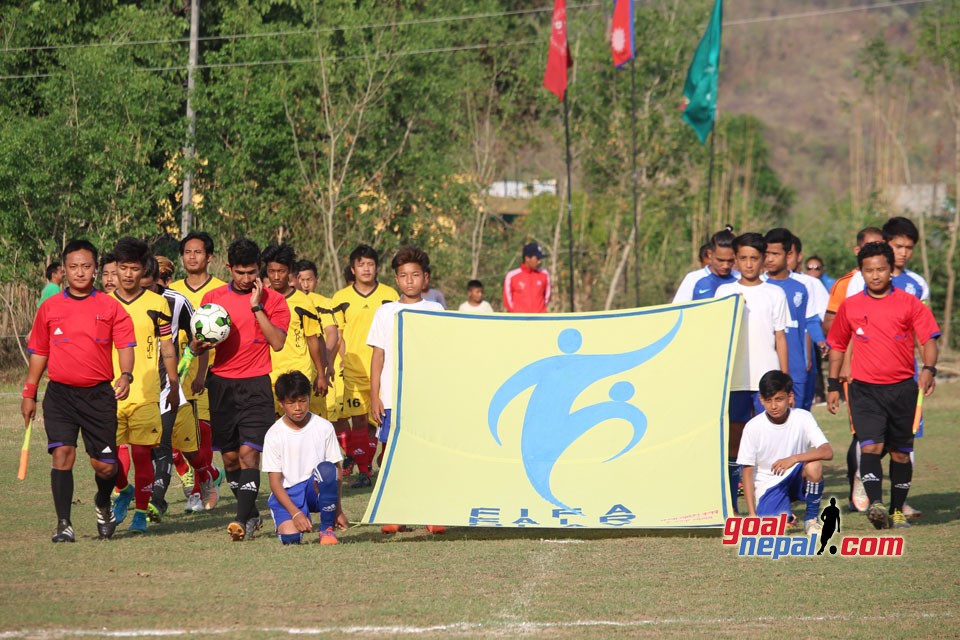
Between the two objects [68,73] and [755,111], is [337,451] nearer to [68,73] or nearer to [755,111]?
[68,73]

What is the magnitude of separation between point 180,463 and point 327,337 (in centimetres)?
175

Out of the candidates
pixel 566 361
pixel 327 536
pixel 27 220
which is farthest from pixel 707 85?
pixel 327 536

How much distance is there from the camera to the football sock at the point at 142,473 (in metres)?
9.44

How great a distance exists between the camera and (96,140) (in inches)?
934

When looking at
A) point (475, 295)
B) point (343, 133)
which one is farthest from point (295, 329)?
point (343, 133)

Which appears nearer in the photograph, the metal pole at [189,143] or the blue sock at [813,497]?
the blue sock at [813,497]

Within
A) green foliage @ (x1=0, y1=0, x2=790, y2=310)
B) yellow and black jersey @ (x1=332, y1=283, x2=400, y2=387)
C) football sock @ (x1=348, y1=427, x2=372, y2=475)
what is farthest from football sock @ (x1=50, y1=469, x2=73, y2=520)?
green foliage @ (x1=0, y1=0, x2=790, y2=310)

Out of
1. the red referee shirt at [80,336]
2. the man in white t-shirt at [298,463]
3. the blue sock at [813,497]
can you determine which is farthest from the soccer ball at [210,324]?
the blue sock at [813,497]

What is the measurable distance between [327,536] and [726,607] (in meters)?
3.11

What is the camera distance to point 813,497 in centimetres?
895

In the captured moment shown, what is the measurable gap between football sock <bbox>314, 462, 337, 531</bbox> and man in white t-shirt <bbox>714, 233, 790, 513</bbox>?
304 cm

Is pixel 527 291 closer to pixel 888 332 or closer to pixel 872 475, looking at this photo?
pixel 888 332

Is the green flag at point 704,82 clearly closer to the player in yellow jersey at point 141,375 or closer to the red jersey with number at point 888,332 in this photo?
the red jersey with number at point 888,332

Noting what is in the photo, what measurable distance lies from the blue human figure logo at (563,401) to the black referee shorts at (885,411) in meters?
1.50
